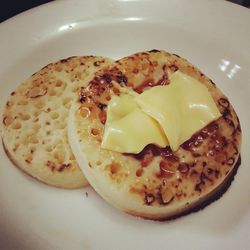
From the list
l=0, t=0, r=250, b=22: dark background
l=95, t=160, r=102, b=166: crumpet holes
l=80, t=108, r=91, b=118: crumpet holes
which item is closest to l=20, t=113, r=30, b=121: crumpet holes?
l=80, t=108, r=91, b=118: crumpet holes

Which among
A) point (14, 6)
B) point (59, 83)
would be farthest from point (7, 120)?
point (14, 6)

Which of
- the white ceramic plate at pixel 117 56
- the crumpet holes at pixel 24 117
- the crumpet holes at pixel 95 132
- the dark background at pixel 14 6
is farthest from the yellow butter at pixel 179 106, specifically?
the dark background at pixel 14 6

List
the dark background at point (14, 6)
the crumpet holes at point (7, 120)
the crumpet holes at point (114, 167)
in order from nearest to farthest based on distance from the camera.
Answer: the crumpet holes at point (114, 167) → the crumpet holes at point (7, 120) → the dark background at point (14, 6)

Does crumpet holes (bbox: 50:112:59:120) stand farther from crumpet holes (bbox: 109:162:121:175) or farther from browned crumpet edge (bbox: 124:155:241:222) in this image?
browned crumpet edge (bbox: 124:155:241:222)

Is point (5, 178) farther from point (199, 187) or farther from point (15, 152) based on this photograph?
point (199, 187)

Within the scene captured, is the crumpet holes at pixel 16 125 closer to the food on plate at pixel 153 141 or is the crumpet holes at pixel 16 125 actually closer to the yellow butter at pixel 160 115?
the food on plate at pixel 153 141
